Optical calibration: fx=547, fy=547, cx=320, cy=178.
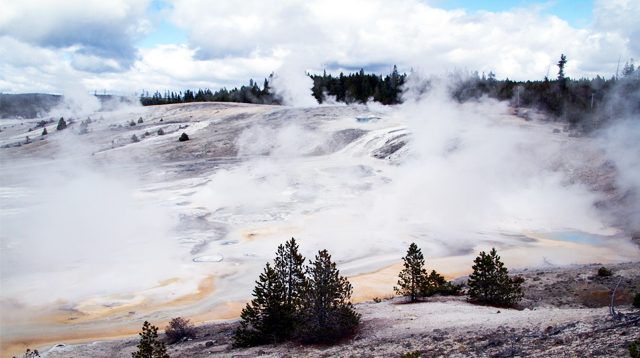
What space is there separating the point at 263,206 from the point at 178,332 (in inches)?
590

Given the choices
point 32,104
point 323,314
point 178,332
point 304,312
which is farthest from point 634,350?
point 32,104

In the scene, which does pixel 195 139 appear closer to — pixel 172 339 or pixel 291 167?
pixel 291 167

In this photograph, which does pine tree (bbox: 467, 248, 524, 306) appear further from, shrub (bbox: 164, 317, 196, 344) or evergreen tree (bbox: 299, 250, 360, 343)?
shrub (bbox: 164, 317, 196, 344)

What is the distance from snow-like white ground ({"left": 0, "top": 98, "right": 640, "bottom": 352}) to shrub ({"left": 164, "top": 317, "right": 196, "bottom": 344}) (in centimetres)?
168

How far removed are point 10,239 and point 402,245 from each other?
18.7 meters

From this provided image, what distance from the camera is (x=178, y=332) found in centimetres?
1675

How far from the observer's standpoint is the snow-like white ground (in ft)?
68.4

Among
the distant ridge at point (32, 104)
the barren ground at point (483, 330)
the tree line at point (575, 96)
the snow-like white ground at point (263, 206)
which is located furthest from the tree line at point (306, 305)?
the distant ridge at point (32, 104)

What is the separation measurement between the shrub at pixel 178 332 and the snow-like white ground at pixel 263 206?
168 cm

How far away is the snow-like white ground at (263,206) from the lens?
68.4ft

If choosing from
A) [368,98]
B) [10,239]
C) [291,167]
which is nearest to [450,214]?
[291,167]

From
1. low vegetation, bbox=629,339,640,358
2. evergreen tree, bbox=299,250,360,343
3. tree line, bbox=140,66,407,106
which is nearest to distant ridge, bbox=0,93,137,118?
tree line, bbox=140,66,407,106

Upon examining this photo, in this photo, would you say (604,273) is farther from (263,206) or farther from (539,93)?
(539,93)

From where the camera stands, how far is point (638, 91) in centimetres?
4603
